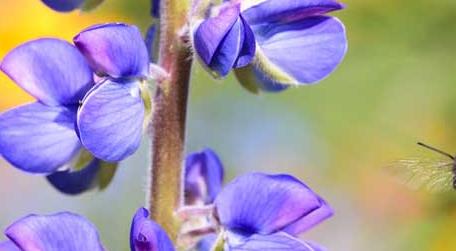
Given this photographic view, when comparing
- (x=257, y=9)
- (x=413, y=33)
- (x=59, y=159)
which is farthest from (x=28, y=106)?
(x=413, y=33)

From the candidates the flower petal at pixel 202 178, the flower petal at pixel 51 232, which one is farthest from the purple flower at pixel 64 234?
the flower petal at pixel 202 178

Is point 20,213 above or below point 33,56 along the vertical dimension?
below

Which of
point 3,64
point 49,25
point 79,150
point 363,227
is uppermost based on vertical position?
point 3,64

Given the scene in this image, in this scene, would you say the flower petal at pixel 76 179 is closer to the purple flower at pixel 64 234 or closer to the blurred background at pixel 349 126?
the purple flower at pixel 64 234

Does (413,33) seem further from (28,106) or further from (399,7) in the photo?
(28,106)

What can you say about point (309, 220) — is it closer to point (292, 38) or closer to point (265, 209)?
point (265, 209)

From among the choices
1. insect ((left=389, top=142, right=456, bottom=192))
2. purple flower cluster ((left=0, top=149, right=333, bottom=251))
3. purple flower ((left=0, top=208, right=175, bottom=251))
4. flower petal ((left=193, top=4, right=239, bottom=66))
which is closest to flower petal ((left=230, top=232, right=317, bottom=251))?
purple flower cluster ((left=0, top=149, right=333, bottom=251))

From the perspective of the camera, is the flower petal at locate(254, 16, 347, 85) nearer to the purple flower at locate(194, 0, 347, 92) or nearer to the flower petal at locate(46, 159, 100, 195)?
the purple flower at locate(194, 0, 347, 92)
